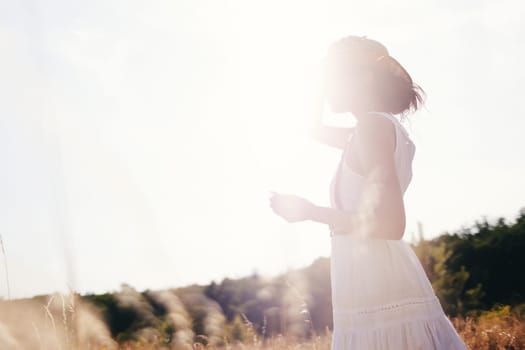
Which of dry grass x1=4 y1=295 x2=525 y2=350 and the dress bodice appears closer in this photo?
the dress bodice

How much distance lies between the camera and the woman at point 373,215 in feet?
6.30

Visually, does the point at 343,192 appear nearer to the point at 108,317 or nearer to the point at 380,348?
the point at 380,348

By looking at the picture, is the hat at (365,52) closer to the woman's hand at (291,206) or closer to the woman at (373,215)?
the woman at (373,215)

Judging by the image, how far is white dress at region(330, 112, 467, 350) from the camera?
2.07 metres

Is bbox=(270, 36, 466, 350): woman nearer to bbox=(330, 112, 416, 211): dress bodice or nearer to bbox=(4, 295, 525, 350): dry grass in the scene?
bbox=(330, 112, 416, 211): dress bodice

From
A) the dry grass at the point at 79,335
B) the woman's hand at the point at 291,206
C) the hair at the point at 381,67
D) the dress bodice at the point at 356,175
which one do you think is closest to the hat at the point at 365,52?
the hair at the point at 381,67

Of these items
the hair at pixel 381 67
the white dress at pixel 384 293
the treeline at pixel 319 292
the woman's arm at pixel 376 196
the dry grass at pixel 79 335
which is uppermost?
the hair at pixel 381 67

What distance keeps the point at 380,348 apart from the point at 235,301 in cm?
1518

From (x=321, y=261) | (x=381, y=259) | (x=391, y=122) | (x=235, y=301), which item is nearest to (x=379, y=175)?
(x=391, y=122)

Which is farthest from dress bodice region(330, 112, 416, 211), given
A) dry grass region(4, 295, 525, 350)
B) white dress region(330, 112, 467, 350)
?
dry grass region(4, 295, 525, 350)

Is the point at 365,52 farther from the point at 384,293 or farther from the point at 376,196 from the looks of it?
the point at 384,293

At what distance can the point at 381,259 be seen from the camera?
2133 mm

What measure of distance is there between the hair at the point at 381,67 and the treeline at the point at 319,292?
32.5 ft

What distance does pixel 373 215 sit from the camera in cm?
187
